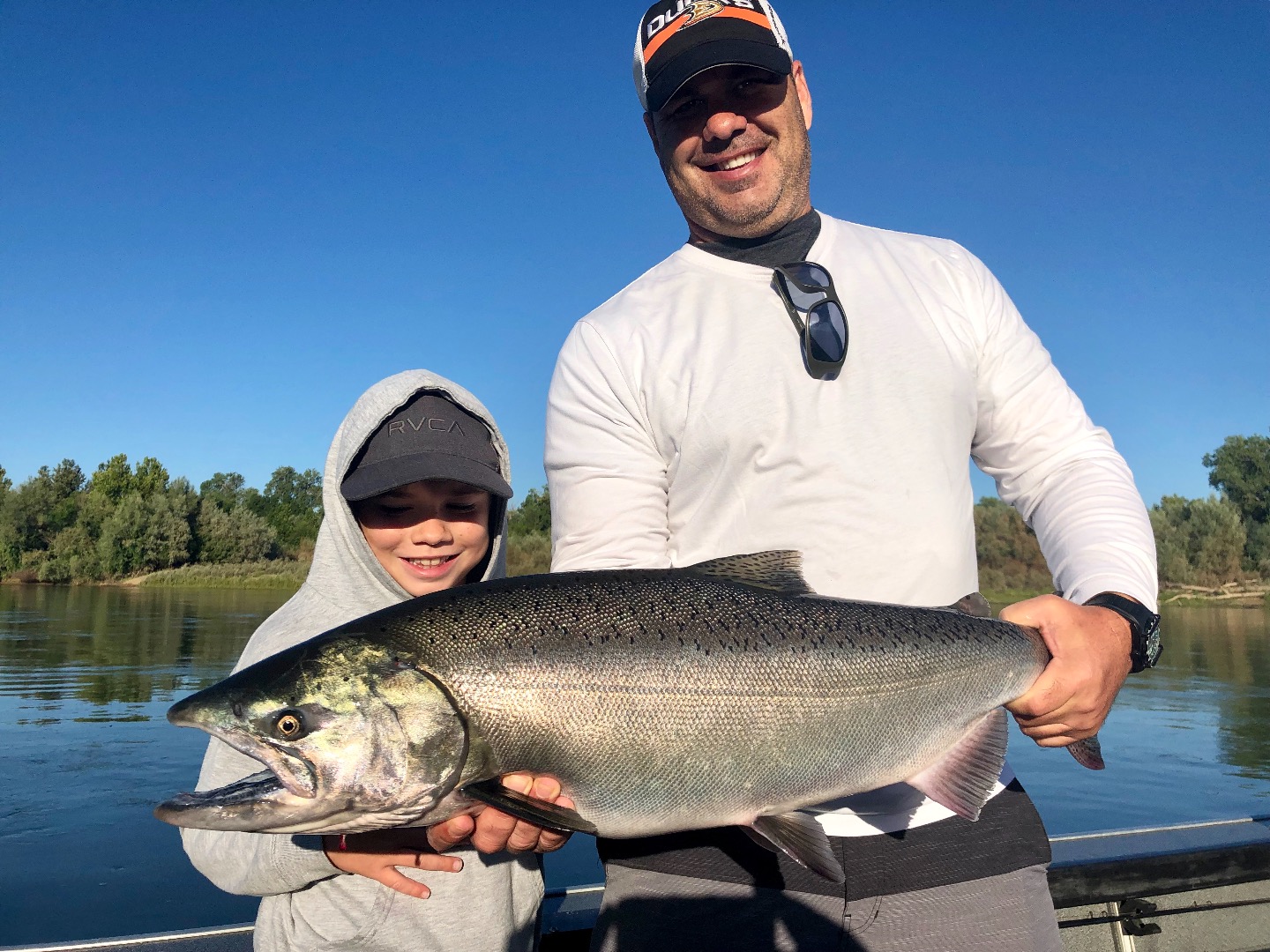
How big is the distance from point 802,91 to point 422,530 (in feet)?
7.37

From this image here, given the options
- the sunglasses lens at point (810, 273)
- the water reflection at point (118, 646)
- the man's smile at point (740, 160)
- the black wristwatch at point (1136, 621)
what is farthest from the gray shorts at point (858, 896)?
the water reflection at point (118, 646)

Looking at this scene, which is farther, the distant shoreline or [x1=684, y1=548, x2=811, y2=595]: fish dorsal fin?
the distant shoreline

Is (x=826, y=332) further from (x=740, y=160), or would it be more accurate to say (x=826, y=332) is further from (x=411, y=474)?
(x=411, y=474)

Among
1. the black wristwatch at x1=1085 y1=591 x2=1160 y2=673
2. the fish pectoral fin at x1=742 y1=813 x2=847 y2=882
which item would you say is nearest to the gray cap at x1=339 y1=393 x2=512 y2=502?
the fish pectoral fin at x1=742 y1=813 x2=847 y2=882

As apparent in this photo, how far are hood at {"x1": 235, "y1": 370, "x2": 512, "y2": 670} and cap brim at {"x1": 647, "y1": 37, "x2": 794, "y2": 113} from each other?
1.54 m

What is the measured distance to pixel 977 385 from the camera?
2938 mm

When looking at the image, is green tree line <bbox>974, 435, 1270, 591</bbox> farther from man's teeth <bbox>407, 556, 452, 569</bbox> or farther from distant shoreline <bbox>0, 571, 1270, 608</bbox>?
man's teeth <bbox>407, 556, 452, 569</bbox>

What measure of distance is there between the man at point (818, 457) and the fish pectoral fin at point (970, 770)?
101 mm

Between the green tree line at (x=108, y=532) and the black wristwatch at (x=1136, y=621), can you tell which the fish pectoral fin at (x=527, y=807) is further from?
the green tree line at (x=108, y=532)

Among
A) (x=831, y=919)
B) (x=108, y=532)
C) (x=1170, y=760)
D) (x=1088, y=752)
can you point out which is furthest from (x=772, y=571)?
(x=108, y=532)

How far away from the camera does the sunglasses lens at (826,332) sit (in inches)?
107

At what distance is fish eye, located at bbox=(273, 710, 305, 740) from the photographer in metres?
2.25

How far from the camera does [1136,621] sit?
2463mm

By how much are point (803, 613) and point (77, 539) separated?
72060 millimetres
